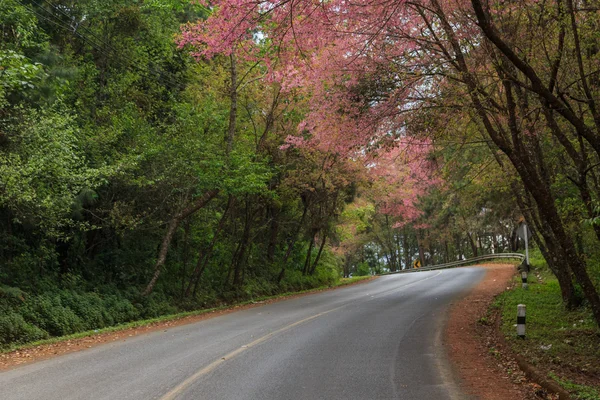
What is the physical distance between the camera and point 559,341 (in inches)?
360

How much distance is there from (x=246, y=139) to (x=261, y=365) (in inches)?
562

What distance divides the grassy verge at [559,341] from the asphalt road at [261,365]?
57.6 inches

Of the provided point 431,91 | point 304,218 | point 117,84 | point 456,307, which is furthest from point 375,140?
point 304,218

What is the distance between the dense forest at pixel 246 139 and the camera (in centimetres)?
930

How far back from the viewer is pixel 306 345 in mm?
9453

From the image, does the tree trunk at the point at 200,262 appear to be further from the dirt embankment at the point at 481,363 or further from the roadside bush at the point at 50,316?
the dirt embankment at the point at 481,363

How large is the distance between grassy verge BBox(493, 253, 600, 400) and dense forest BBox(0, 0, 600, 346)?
1018mm

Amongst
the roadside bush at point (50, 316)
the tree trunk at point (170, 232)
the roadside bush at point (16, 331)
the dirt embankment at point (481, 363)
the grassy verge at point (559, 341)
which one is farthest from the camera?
the tree trunk at point (170, 232)

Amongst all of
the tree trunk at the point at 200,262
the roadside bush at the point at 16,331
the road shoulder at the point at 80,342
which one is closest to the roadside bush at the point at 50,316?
the roadside bush at the point at 16,331

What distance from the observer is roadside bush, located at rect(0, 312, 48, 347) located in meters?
11.0

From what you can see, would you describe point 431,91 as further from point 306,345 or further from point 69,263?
point 69,263

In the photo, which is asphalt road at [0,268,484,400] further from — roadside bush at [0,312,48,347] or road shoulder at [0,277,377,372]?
roadside bush at [0,312,48,347]

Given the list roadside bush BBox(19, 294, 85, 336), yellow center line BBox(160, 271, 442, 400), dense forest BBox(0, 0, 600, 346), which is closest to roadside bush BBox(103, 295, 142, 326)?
dense forest BBox(0, 0, 600, 346)

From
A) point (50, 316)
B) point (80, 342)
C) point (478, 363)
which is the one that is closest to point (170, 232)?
point (50, 316)
